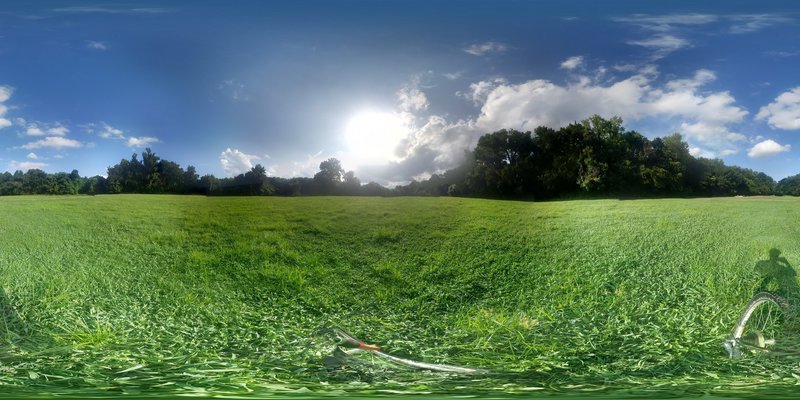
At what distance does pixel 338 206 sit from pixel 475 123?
3.92 ft

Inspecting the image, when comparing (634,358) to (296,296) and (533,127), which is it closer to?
(533,127)

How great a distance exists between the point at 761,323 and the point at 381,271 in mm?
2822

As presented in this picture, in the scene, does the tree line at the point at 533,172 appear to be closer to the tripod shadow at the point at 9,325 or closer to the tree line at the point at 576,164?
the tree line at the point at 576,164

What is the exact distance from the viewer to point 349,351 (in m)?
4.25

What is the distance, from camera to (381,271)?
5.27m

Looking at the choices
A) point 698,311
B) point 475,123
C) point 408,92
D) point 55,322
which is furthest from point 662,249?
point 55,322

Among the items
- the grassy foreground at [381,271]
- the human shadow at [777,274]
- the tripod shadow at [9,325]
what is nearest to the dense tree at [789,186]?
the grassy foreground at [381,271]

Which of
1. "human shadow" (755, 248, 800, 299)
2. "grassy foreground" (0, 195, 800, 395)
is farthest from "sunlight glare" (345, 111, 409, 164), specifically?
"human shadow" (755, 248, 800, 299)

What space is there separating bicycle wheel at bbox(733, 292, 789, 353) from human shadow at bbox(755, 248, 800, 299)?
344 mm

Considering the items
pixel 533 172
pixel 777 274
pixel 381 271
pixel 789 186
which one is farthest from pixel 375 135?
pixel 777 274

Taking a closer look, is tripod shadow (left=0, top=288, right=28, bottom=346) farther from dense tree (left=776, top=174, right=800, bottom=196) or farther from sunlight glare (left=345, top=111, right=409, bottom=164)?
dense tree (left=776, top=174, right=800, bottom=196)

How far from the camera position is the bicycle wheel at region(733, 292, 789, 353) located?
453cm

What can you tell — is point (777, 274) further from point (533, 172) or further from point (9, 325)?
point (9, 325)

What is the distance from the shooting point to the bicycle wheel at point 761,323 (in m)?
4.53
